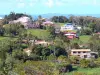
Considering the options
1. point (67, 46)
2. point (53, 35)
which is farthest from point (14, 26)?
point (67, 46)

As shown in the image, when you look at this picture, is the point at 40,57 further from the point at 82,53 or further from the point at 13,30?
the point at 13,30

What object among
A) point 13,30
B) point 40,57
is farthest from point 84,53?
point 13,30

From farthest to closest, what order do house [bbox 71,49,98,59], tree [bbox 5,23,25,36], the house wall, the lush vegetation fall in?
tree [bbox 5,23,25,36] < the house wall < house [bbox 71,49,98,59] < the lush vegetation

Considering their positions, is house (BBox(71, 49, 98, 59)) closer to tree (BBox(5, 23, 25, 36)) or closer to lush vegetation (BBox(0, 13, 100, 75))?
lush vegetation (BBox(0, 13, 100, 75))

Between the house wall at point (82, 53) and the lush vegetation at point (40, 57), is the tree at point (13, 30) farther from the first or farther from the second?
the house wall at point (82, 53)

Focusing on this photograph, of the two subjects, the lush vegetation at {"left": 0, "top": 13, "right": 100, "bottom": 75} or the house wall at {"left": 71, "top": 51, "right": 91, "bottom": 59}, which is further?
the house wall at {"left": 71, "top": 51, "right": 91, "bottom": 59}

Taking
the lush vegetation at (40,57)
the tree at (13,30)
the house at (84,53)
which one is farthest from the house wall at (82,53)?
the tree at (13,30)

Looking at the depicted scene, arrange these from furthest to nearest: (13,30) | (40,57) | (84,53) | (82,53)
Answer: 1. (13,30)
2. (82,53)
3. (84,53)
4. (40,57)

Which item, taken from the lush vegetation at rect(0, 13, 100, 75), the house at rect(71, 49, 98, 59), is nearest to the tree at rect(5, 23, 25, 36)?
the lush vegetation at rect(0, 13, 100, 75)

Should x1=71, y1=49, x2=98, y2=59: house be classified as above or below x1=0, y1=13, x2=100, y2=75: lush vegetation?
below

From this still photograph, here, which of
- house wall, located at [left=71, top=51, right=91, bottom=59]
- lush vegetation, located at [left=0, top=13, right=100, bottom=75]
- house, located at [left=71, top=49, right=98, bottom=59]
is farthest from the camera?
house wall, located at [left=71, top=51, right=91, bottom=59]

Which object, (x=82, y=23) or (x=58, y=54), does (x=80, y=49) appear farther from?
(x=82, y=23)
